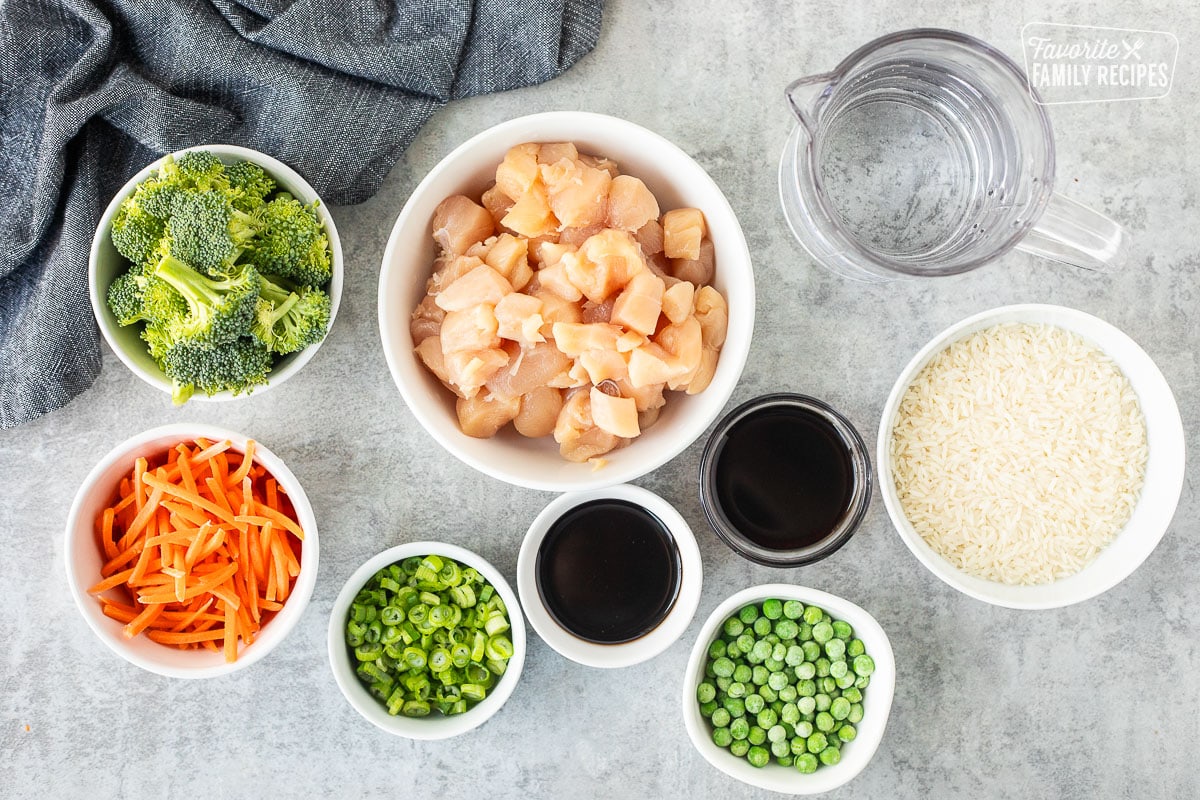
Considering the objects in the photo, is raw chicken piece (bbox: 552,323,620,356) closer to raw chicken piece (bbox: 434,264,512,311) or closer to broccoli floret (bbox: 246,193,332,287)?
raw chicken piece (bbox: 434,264,512,311)

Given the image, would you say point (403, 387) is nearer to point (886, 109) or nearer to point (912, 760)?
point (886, 109)

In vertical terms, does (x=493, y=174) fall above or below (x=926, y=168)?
below

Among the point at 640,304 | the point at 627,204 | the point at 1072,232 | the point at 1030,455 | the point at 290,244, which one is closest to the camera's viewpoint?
the point at 640,304

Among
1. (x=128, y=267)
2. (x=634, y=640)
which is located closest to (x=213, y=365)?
(x=128, y=267)

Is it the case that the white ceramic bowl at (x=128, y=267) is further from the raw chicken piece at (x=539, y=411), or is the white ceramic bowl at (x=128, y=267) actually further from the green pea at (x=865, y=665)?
the green pea at (x=865, y=665)

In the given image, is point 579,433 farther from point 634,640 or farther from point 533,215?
point 634,640

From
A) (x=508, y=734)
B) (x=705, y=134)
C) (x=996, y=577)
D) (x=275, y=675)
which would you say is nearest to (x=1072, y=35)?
(x=705, y=134)
